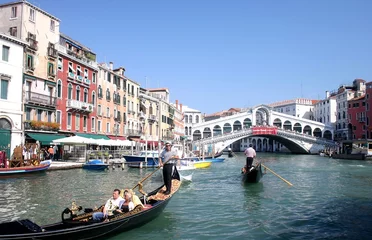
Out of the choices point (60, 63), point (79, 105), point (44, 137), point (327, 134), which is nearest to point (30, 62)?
point (60, 63)

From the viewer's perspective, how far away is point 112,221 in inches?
250

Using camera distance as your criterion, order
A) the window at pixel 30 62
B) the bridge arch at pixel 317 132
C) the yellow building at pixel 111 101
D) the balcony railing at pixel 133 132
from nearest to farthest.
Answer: the window at pixel 30 62 < the yellow building at pixel 111 101 < the balcony railing at pixel 133 132 < the bridge arch at pixel 317 132

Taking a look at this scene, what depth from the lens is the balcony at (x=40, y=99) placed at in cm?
1956

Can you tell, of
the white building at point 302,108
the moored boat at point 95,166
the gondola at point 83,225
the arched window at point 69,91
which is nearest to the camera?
the gondola at point 83,225

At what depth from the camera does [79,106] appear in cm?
2388

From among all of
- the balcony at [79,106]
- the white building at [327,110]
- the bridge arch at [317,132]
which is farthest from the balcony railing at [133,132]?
the white building at [327,110]

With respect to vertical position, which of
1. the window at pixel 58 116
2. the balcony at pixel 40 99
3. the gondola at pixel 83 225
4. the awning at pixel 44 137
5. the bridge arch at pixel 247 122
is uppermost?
the bridge arch at pixel 247 122

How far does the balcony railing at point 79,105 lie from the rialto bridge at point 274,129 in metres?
26.3

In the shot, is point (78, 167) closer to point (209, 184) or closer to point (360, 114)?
point (209, 184)

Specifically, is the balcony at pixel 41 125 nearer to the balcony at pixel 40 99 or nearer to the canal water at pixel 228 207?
the balcony at pixel 40 99

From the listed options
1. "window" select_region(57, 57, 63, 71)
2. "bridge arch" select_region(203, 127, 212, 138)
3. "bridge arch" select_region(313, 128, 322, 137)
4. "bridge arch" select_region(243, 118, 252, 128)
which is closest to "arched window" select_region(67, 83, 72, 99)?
"window" select_region(57, 57, 63, 71)

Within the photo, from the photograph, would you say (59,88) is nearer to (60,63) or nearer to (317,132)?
(60,63)

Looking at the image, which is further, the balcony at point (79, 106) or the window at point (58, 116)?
the balcony at point (79, 106)

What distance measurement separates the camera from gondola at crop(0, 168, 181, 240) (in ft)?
17.3
